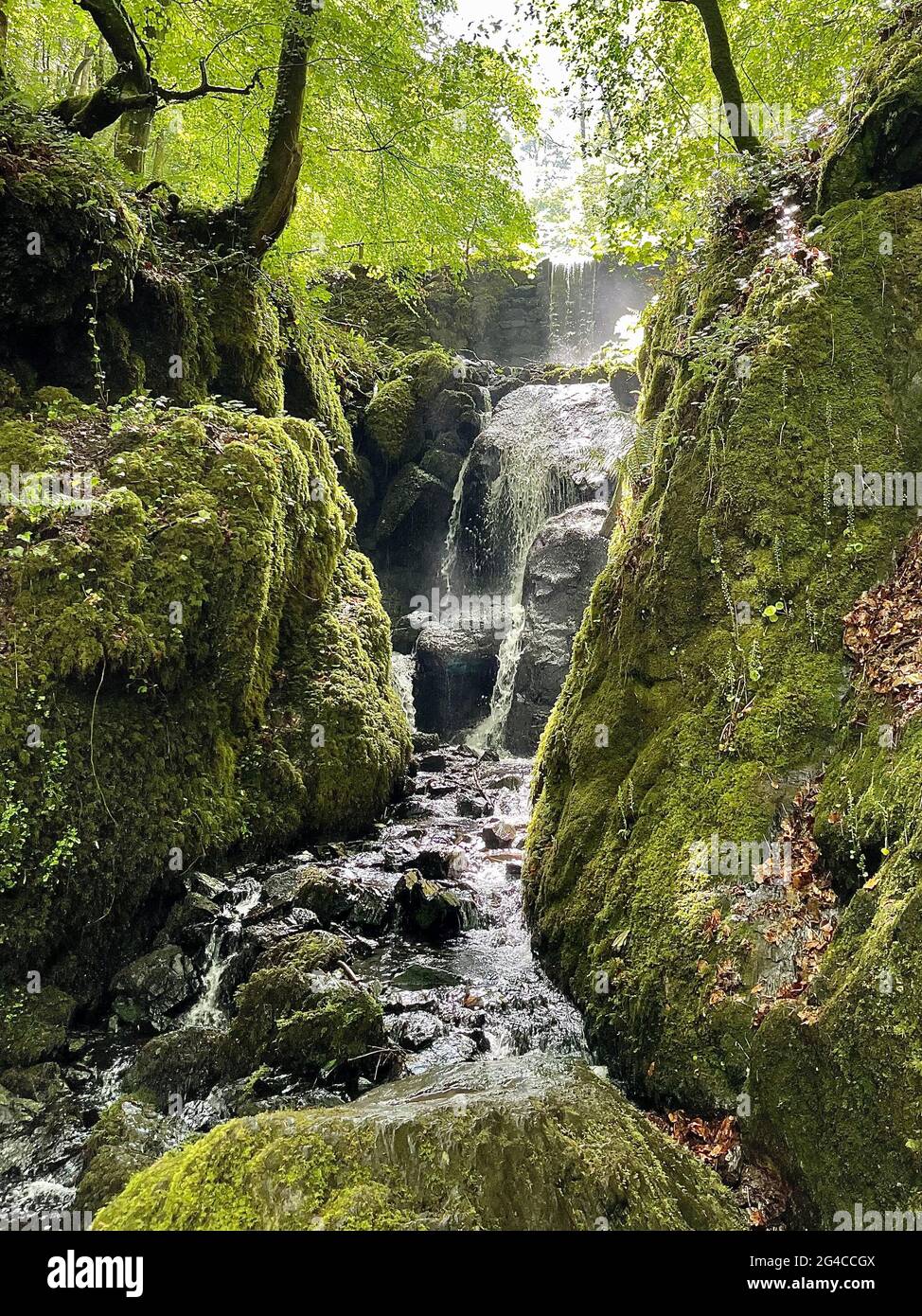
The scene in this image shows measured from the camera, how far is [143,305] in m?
8.45

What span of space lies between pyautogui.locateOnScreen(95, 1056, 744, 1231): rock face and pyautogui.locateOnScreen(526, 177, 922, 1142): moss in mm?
933

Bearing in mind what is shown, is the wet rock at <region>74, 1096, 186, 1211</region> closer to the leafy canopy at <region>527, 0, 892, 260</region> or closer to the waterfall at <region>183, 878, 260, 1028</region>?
the waterfall at <region>183, 878, 260, 1028</region>

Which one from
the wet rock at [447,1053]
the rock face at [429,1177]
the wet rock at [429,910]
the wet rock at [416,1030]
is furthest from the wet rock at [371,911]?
the rock face at [429,1177]

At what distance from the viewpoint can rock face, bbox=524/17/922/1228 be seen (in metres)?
2.69

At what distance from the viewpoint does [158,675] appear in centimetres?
642

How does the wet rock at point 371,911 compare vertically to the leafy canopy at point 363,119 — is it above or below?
below

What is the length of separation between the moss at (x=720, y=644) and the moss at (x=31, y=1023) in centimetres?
362

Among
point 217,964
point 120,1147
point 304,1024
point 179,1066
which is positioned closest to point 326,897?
point 217,964

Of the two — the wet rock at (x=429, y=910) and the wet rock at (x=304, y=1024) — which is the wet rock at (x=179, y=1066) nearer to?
the wet rock at (x=304, y=1024)

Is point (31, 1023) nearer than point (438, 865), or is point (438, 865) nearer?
point (31, 1023)

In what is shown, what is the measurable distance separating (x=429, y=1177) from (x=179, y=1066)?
3085 millimetres

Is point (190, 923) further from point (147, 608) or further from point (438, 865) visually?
point (147, 608)

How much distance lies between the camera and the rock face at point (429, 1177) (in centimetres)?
216
